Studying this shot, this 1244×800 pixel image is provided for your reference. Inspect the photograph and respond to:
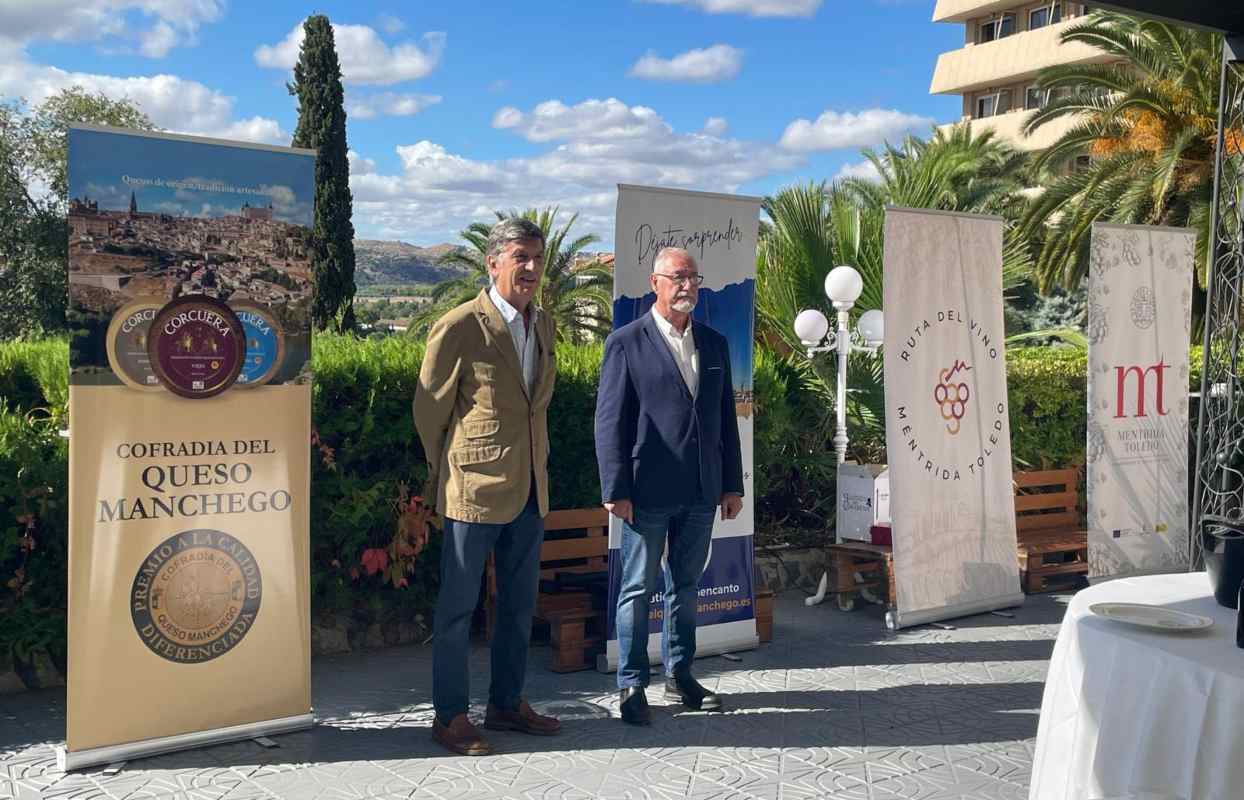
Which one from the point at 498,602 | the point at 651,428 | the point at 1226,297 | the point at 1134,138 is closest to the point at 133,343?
the point at 498,602

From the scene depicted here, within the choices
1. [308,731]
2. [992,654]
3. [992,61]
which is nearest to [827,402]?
[992,654]

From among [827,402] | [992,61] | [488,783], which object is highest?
[992,61]

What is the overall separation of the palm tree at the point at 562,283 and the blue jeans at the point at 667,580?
15.7m

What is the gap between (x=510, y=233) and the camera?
4297mm

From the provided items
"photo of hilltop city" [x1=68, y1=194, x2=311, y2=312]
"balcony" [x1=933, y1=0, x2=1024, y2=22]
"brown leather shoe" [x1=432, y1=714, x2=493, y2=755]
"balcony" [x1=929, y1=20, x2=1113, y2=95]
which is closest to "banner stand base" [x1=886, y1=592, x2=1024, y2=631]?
"brown leather shoe" [x1=432, y1=714, x2=493, y2=755]

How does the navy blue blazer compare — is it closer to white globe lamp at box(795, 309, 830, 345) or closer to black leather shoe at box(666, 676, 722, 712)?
black leather shoe at box(666, 676, 722, 712)

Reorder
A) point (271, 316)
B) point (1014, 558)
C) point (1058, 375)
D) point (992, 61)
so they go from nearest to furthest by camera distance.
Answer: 1. point (271, 316)
2. point (1014, 558)
3. point (1058, 375)
4. point (992, 61)

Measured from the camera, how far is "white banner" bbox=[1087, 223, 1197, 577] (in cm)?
724

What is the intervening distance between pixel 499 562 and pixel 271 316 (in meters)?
1.25

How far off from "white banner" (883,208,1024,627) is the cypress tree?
2265 cm

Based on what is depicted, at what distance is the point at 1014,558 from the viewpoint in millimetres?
6801

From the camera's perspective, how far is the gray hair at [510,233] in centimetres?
429

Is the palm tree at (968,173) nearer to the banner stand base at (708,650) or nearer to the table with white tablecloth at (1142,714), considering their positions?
the banner stand base at (708,650)

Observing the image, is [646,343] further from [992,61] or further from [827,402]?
[992,61]
